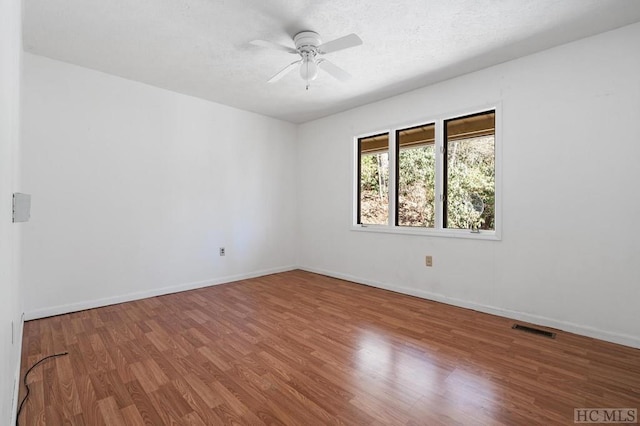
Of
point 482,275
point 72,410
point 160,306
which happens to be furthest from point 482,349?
point 160,306

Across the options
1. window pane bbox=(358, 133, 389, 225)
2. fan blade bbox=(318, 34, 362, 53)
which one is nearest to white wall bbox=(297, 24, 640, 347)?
window pane bbox=(358, 133, 389, 225)

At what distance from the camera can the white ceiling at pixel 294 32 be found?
216 cm

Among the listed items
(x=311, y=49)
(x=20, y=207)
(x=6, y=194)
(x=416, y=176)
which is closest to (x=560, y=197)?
(x=416, y=176)

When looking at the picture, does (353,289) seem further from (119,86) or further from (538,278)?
(119,86)

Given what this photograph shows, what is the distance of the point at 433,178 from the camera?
142 inches

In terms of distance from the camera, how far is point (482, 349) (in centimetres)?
228

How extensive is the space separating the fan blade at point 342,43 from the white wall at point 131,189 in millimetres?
2383

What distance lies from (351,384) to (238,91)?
3498mm

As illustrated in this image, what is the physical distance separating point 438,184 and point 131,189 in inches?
144

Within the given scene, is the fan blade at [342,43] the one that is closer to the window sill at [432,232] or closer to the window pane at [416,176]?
the window pane at [416,176]

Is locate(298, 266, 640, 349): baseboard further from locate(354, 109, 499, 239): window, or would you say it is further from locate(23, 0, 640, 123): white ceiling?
locate(23, 0, 640, 123): white ceiling

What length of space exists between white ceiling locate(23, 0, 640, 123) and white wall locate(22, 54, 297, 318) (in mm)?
400

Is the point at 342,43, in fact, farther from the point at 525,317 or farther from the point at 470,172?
the point at 525,317

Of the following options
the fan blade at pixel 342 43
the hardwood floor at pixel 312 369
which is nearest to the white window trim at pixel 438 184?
the hardwood floor at pixel 312 369
